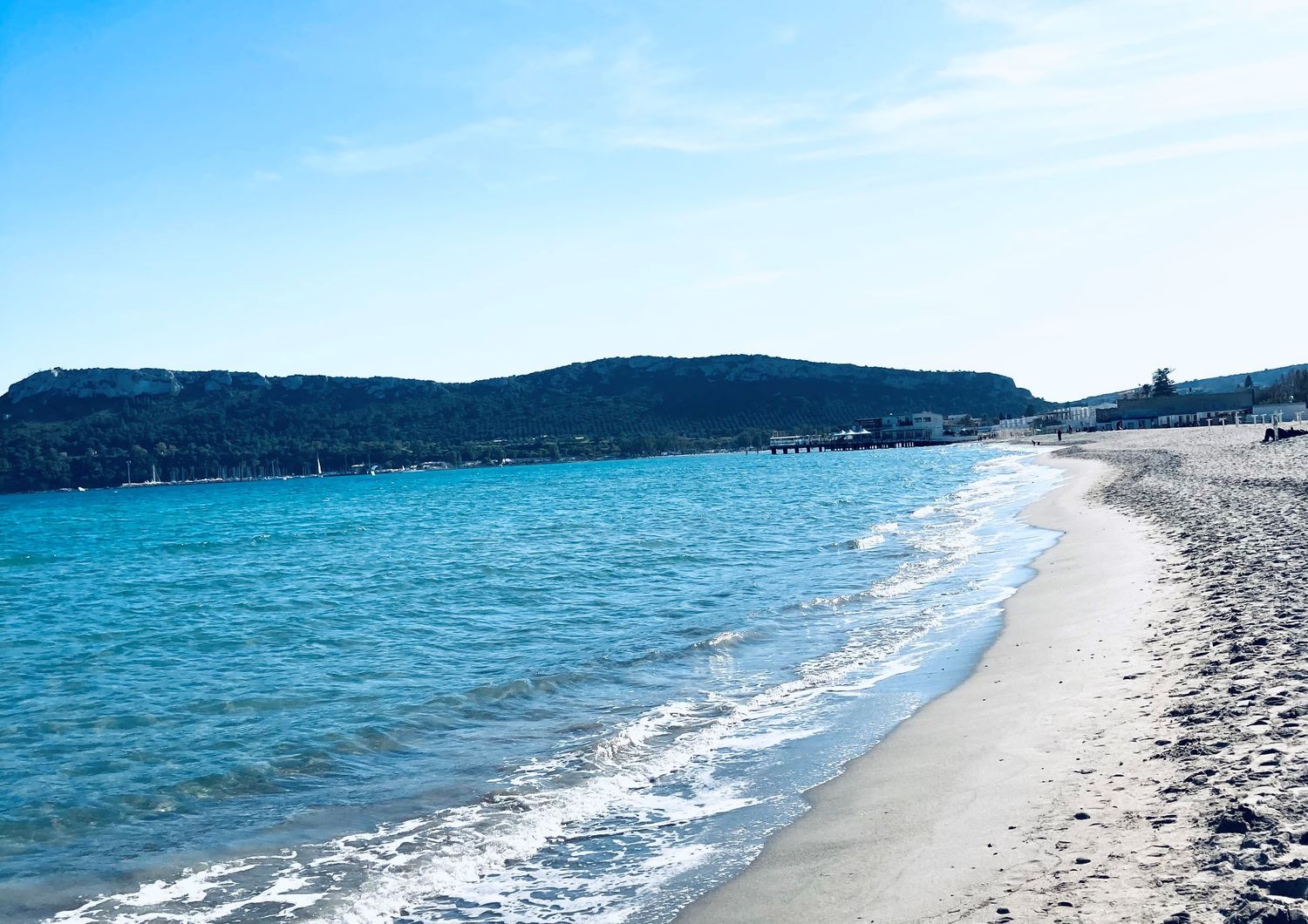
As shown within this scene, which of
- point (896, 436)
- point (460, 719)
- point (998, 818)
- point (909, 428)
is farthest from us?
point (896, 436)

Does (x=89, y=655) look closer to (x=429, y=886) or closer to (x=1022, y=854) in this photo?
(x=429, y=886)

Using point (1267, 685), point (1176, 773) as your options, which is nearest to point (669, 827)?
point (1176, 773)

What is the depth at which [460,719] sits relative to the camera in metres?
10.9

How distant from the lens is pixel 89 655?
1648cm

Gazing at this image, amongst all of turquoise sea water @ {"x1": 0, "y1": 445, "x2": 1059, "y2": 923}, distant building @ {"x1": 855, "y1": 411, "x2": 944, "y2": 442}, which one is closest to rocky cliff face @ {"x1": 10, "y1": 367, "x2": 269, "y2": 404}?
distant building @ {"x1": 855, "y1": 411, "x2": 944, "y2": 442}

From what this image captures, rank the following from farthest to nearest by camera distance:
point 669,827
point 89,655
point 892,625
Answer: point 89,655
point 892,625
point 669,827

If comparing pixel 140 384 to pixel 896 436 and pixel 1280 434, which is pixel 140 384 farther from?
pixel 1280 434

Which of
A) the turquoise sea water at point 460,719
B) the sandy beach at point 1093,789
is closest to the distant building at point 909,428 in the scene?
the turquoise sea water at point 460,719

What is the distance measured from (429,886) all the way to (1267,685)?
252 inches

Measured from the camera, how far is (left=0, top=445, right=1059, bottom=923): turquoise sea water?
6.71 metres

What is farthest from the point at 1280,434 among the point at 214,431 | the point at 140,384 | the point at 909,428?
the point at 140,384

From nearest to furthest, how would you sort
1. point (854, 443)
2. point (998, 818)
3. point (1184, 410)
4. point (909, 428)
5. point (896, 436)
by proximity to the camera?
point (998, 818), point (1184, 410), point (909, 428), point (896, 436), point (854, 443)

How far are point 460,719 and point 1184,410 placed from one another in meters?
135

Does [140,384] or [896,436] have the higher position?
[140,384]
